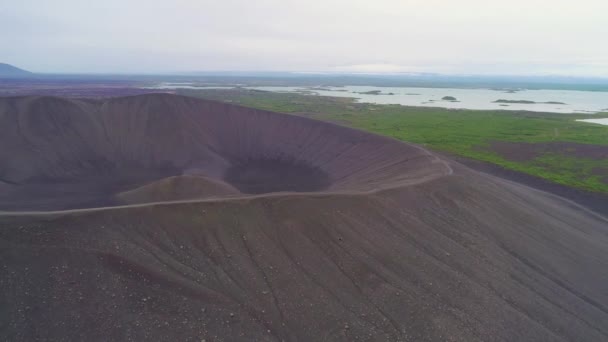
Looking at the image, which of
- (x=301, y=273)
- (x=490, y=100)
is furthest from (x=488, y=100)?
(x=301, y=273)

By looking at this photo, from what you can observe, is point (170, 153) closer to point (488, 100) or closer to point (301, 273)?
point (301, 273)

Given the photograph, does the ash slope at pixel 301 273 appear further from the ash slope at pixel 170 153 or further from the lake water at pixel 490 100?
the lake water at pixel 490 100

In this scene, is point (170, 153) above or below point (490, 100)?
below

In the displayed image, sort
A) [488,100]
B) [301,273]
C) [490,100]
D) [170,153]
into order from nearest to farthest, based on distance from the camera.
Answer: [301,273], [170,153], [490,100], [488,100]

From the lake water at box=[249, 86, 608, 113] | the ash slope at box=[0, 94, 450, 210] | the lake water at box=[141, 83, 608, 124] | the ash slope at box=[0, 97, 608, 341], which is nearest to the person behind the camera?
the ash slope at box=[0, 97, 608, 341]

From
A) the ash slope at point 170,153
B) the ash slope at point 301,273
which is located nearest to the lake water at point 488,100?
the ash slope at point 170,153

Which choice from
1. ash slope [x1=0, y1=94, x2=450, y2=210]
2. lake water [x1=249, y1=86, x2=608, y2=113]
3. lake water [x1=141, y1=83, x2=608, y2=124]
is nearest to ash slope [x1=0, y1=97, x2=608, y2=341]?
ash slope [x1=0, y1=94, x2=450, y2=210]

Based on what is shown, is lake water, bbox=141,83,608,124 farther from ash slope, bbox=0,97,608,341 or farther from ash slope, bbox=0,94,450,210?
ash slope, bbox=0,97,608,341

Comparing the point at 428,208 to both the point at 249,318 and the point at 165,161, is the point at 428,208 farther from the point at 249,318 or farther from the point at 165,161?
the point at 165,161

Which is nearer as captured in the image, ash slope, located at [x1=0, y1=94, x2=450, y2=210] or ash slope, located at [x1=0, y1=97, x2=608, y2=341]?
ash slope, located at [x1=0, y1=97, x2=608, y2=341]
